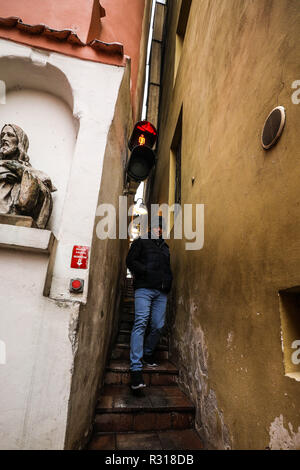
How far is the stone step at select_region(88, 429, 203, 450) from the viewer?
2.15 meters

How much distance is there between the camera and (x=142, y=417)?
2.47 m

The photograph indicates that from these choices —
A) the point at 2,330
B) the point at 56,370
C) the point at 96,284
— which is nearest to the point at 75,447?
the point at 56,370

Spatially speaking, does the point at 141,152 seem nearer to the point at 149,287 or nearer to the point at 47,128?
the point at 47,128

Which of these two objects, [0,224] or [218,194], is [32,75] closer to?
[0,224]

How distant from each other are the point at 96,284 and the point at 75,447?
1.28m

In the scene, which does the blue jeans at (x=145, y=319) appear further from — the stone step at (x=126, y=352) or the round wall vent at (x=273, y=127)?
the round wall vent at (x=273, y=127)

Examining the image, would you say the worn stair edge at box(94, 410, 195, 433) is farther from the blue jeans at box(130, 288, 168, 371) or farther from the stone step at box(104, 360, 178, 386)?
the stone step at box(104, 360, 178, 386)

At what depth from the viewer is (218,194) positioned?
2473 mm

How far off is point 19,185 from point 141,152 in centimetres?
141

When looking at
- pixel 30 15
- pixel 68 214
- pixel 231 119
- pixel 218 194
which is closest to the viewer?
pixel 68 214

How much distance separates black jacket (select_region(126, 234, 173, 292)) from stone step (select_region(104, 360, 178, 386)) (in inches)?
42.4

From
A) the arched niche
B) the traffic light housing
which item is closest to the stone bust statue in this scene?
the arched niche

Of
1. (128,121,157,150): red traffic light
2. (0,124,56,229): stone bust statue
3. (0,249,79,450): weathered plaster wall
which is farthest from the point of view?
(128,121,157,150): red traffic light

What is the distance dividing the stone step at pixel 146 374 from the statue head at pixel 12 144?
2751 mm
